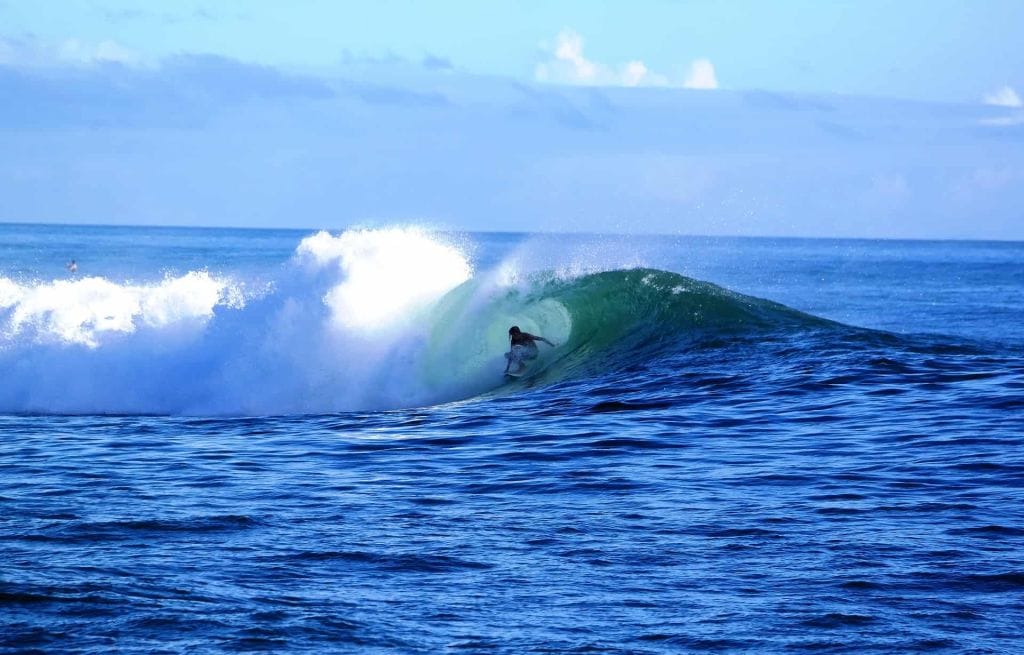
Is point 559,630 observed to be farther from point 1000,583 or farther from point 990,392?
point 990,392

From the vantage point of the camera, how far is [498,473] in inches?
397

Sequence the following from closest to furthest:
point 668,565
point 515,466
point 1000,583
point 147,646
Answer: point 147,646, point 1000,583, point 668,565, point 515,466

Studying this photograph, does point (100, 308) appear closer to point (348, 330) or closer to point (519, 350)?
point (348, 330)

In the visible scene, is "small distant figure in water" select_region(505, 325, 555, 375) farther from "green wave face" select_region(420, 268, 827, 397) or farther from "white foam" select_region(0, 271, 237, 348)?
"white foam" select_region(0, 271, 237, 348)

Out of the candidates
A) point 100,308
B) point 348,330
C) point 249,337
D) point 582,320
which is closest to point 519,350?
point 582,320

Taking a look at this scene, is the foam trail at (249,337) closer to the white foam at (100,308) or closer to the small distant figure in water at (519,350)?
the white foam at (100,308)

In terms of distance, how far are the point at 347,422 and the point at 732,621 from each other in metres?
7.98

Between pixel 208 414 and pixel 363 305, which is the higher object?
pixel 363 305

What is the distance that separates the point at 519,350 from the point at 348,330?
3.58 meters

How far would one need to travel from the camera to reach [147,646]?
19.1ft

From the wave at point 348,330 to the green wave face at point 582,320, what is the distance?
0.04m

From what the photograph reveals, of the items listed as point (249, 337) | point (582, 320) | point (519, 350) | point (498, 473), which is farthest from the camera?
point (249, 337)

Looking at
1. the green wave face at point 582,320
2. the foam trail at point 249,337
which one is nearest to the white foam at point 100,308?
the foam trail at point 249,337

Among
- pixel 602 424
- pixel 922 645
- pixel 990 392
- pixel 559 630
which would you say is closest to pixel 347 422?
pixel 602 424
